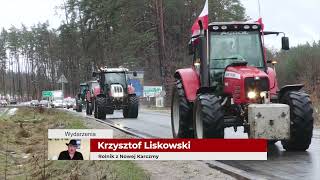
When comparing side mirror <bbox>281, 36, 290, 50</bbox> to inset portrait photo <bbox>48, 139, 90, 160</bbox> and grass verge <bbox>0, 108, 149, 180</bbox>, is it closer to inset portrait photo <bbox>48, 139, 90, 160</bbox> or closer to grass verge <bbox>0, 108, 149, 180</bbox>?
grass verge <bbox>0, 108, 149, 180</bbox>

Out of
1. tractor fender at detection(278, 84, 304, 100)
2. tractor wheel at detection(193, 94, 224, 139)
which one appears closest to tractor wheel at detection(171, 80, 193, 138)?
tractor wheel at detection(193, 94, 224, 139)

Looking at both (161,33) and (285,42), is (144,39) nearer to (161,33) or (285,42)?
(161,33)

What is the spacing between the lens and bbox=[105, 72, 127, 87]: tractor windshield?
30.2 metres

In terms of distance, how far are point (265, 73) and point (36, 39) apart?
110270 mm

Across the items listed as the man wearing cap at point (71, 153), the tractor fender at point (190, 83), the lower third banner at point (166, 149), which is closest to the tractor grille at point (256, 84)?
the tractor fender at point (190, 83)

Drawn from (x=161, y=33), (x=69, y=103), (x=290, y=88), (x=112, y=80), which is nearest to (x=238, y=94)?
(x=290, y=88)

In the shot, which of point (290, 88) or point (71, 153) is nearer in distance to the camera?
point (71, 153)

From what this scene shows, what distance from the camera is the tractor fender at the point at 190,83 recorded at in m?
13.3

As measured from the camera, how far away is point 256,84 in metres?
11.5

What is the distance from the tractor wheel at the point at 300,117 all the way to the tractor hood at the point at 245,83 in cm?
57

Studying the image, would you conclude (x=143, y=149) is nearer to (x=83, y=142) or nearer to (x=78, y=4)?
(x=83, y=142)

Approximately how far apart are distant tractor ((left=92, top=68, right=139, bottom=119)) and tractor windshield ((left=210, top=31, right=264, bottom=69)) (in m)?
16.1

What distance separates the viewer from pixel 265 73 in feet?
39.5

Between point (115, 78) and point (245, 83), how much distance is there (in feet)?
63.6
